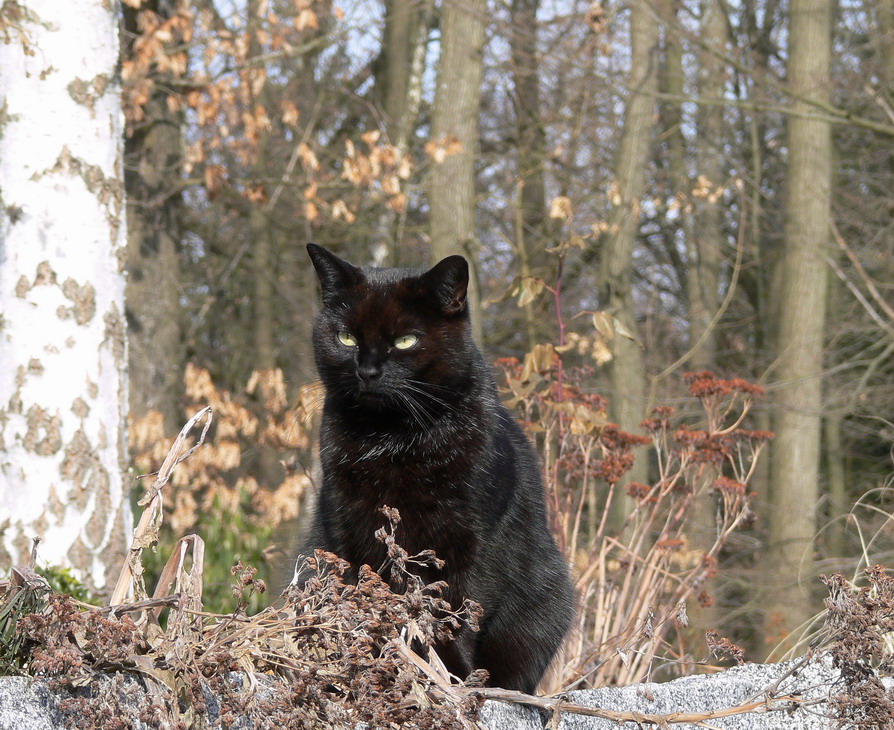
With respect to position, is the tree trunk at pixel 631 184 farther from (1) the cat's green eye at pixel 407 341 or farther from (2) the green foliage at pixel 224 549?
(1) the cat's green eye at pixel 407 341

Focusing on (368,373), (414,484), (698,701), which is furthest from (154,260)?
(698,701)

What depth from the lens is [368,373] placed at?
2568mm

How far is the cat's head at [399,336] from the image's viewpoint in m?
2.65

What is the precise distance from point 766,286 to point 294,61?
7.68m

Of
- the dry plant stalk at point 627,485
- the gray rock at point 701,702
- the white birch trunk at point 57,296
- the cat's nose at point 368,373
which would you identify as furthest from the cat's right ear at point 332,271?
the white birch trunk at point 57,296

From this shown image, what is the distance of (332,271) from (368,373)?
420 mm

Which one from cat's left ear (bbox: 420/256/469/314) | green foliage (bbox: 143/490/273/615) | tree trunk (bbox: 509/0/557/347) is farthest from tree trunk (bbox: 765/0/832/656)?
cat's left ear (bbox: 420/256/469/314)

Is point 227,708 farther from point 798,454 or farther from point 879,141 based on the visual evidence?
point 879,141

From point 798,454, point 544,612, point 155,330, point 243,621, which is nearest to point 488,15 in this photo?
point 155,330

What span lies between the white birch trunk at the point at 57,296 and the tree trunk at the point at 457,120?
12.0 ft

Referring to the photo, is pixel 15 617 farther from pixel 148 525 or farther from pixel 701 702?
pixel 701 702

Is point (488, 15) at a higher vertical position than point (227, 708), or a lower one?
higher

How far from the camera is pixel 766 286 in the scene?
14297 millimetres

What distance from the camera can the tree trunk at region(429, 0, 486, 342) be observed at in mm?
7414
